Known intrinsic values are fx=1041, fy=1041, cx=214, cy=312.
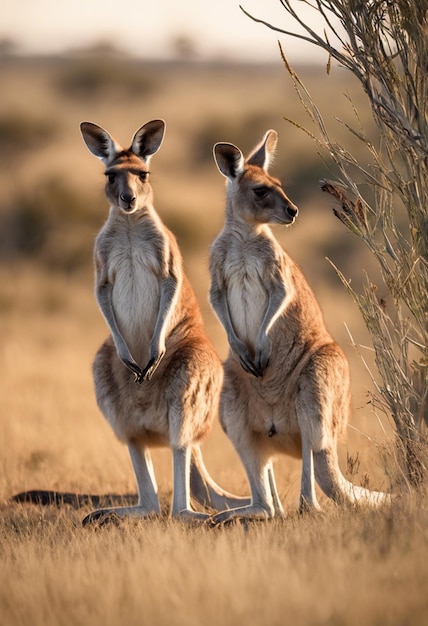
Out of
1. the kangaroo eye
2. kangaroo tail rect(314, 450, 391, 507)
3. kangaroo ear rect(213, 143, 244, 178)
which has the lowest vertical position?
kangaroo tail rect(314, 450, 391, 507)

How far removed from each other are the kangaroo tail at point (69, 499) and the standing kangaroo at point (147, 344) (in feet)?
1.80

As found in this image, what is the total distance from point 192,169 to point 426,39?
2538cm

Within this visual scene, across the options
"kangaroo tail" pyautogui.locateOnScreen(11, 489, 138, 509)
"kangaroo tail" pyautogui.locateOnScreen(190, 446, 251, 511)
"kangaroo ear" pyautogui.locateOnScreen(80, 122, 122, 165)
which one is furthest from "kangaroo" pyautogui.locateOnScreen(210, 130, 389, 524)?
"kangaroo tail" pyautogui.locateOnScreen(11, 489, 138, 509)

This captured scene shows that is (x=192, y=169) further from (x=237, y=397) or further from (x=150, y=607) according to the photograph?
(x=150, y=607)

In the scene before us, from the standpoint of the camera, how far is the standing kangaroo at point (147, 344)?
5.75 metres

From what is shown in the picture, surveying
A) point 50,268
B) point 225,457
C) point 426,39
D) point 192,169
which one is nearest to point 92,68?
point 192,169

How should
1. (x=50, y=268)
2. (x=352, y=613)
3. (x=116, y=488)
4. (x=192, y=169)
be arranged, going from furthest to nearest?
(x=192, y=169), (x=50, y=268), (x=116, y=488), (x=352, y=613)

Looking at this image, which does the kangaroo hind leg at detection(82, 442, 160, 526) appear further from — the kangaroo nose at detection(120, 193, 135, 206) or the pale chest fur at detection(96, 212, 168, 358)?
the kangaroo nose at detection(120, 193, 135, 206)

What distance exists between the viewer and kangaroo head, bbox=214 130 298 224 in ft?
19.2

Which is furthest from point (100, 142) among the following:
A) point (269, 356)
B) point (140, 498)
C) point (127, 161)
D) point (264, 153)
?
point (140, 498)

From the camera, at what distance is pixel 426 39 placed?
16.2 feet

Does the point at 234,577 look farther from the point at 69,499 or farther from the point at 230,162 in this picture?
the point at 230,162

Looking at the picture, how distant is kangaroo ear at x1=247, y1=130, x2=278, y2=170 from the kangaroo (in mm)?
87

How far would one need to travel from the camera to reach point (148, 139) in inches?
246
